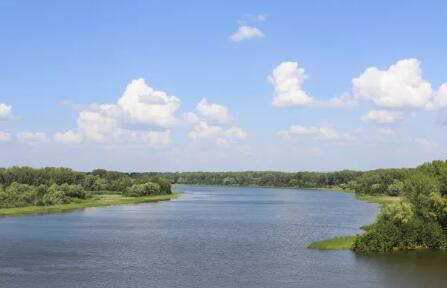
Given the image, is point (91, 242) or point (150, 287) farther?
point (91, 242)

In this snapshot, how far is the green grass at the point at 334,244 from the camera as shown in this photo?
6373 cm

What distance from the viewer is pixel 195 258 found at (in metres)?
58.5

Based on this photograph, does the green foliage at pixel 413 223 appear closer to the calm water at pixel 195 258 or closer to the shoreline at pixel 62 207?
the calm water at pixel 195 258

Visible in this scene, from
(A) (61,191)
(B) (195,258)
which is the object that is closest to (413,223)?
(B) (195,258)

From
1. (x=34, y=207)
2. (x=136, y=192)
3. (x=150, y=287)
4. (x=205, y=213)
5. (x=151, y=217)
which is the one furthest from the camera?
(x=136, y=192)

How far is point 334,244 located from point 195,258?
17.8m

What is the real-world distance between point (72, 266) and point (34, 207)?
72.8 metres

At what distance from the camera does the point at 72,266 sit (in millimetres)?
54250

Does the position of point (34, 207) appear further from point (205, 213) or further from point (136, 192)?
point (136, 192)

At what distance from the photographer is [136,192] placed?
566 feet

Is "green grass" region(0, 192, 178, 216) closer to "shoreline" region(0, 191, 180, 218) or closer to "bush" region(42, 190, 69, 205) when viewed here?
"shoreline" region(0, 191, 180, 218)

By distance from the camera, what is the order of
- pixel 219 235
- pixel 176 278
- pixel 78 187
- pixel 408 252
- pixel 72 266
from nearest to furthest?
pixel 176 278
pixel 72 266
pixel 408 252
pixel 219 235
pixel 78 187

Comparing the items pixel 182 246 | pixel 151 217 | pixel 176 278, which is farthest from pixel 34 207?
pixel 176 278

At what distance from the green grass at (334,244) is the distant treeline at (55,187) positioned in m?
79.2
